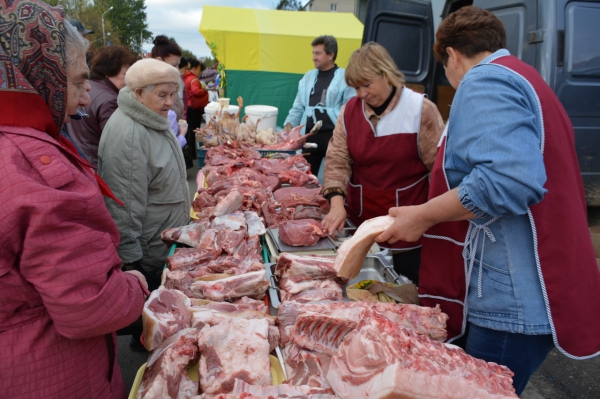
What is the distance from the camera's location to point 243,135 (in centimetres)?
599

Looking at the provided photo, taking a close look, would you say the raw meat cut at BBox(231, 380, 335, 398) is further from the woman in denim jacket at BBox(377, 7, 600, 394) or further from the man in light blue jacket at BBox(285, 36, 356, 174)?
the man in light blue jacket at BBox(285, 36, 356, 174)

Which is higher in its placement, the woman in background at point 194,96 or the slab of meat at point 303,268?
the woman in background at point 194,96

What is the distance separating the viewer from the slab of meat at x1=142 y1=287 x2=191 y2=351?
5.97 feet

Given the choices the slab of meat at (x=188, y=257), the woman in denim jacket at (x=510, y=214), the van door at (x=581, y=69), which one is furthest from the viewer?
the van door at (x=581, y=69)

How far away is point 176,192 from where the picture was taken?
312 cm

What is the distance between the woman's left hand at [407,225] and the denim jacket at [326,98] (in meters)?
4.41

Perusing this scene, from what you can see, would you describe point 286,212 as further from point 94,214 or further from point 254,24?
point 254,24

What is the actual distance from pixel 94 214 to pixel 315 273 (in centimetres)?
126

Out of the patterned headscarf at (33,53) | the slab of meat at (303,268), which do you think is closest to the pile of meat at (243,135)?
the slab of meat at (303,268)

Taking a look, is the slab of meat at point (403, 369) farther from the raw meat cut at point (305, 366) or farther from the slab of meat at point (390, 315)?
the slab of meat at point (390, 315)

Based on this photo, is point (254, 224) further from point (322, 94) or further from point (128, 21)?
point (128, 21)

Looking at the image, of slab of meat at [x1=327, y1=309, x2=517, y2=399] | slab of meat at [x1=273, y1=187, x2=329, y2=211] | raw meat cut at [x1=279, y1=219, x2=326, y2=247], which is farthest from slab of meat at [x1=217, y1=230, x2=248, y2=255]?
slab of meat at [x1=327, y1=309, x2=517, y2=399]

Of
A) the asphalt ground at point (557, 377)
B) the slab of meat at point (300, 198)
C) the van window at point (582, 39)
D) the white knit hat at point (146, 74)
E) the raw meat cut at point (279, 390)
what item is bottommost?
the asphalt ground at point (557, 377)

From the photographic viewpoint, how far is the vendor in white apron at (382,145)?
117 inches
